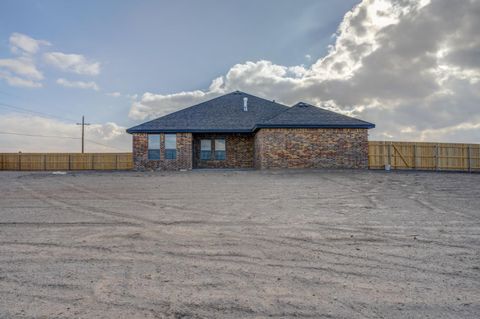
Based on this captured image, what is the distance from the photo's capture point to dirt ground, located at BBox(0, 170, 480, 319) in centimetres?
326

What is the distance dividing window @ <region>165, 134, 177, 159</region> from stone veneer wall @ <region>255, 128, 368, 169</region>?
6.52 metres

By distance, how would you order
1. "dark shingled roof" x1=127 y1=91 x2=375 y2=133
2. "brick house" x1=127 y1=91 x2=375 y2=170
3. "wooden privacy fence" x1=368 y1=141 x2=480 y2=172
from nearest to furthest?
"brick house" x1=127 y1=91 x2=375 y2=170
"dark shingled roof" x1=127 y1=91 x2=375 y2=133
"wooden privacy fence" x1=368 y1=141 x2=480 y2=172

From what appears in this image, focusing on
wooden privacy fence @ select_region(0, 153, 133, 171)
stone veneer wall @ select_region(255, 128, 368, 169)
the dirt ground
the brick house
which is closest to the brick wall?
the brick house

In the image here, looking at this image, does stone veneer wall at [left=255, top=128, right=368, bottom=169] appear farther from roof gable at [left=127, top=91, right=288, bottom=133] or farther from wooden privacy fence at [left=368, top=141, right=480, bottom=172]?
roof gable at [left=127, top=91, right=288, bottom=133]

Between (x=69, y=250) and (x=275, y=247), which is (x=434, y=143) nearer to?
(x=275, y=247)

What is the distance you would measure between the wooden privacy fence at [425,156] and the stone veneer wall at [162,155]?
1270 centimetres

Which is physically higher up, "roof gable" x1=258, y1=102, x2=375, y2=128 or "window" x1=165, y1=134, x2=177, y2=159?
"roof gable" x1=258, y1=102, x2=375, y2=128

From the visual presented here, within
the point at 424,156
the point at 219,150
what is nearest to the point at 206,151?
the point at 219,150

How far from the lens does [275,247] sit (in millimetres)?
5184

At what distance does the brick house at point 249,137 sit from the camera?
65.6 feet

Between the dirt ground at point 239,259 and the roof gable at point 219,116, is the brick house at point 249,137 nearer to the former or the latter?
the roof gable at point 219,116

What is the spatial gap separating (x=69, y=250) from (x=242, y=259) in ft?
9.28

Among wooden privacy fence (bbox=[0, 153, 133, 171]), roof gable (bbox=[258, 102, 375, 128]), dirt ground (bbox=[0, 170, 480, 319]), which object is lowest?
dirt ground (bbox=[0, 170, 480, 319])

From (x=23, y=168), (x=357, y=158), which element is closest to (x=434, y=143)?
(x=357, y=158)
